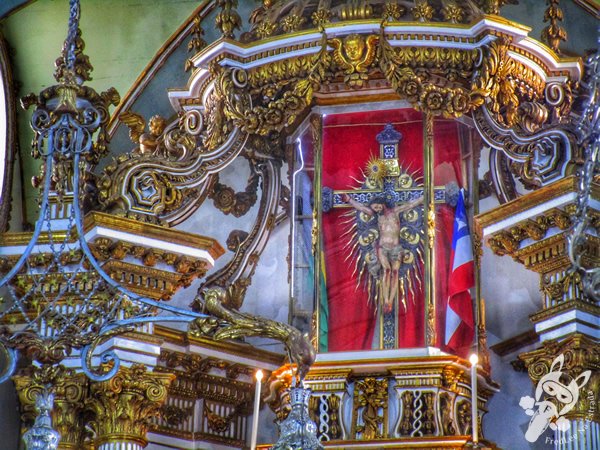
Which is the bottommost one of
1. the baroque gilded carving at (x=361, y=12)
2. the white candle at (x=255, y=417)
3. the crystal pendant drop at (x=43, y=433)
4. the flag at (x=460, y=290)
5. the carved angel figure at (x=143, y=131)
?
the crystal pendant drop at (x=43, y=433)

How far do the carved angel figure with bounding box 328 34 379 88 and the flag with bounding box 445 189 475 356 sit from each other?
106cm

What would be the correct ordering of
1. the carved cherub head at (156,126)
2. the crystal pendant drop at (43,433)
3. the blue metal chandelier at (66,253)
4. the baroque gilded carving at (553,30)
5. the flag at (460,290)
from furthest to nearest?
the carved cherub head at (156,126) < the baroque gilded carving at (553,30) < the flag at (460,290) < the blue metal chandelier at (66,253) < the crystal pendant drop at (43,433)

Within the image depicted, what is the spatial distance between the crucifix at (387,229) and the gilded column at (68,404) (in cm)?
186

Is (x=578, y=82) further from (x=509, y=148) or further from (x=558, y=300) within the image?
(x=558, y=300)

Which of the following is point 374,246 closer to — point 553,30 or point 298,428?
point 553,30

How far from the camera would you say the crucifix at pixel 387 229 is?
38.0ft

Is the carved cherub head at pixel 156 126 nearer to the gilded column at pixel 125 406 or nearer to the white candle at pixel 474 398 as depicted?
the gilded column at pixel 125 406

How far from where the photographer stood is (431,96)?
37.8ft

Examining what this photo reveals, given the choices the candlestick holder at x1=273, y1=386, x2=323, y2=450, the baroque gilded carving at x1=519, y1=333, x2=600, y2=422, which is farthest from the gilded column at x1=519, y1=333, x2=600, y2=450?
the candlestick holder at x1=273, y1=386, x2=323, y2=450

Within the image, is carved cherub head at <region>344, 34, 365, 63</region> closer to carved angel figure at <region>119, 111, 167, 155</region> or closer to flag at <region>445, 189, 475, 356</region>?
flag at <region>445, 189, 475, 356</region>

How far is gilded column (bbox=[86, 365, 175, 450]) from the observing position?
11.1m

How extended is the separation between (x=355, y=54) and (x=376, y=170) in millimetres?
784

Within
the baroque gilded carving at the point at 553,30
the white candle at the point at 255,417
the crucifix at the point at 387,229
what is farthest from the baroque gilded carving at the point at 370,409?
the baroque gilded carving at the point at 553,30

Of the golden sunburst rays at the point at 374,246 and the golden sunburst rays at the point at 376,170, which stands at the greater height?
the golden sunburst rays at the point at 376,170
